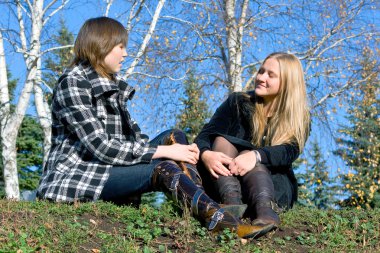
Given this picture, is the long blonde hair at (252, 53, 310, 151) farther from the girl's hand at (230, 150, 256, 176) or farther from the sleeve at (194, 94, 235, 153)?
the girl's hand at (230, 150, 256, 176)

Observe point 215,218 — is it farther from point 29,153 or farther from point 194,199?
point 29,153

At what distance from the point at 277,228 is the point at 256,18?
10.8 metres

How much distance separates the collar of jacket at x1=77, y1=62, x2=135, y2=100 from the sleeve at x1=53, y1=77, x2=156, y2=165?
7 centimetres

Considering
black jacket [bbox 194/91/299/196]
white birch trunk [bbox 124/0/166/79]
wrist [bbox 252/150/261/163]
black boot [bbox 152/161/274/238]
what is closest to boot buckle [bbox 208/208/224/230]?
black boot [bbox 152/161/274/238]

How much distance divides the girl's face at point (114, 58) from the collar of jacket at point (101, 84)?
0.10m

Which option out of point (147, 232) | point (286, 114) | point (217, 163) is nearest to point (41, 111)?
point (286, 114)

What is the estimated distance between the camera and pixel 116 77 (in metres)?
5.34

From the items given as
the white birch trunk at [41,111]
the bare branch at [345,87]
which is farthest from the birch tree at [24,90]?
the bare branch at [345,87]

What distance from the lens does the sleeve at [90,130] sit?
484 centimetres

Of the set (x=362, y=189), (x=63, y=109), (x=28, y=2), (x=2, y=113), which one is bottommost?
(x=362, y=189)

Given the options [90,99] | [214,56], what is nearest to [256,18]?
[214,56]

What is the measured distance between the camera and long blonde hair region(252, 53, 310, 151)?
5395 mm

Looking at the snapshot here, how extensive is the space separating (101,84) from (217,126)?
1139mm

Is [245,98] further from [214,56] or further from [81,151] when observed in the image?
[214,56]
